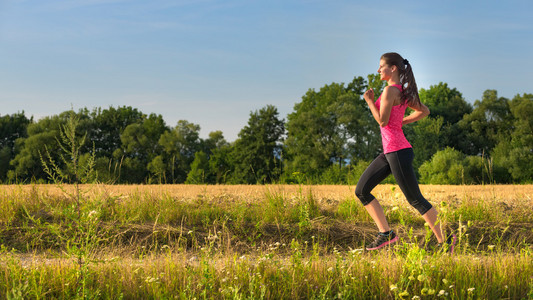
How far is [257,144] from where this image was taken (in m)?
45.1

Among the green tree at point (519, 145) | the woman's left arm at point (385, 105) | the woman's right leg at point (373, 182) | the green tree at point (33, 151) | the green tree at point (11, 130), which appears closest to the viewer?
the woman's left arm at point (385, 105)

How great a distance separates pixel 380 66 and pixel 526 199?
5.89 metres

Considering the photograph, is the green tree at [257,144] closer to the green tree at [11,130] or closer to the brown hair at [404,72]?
the green tree at [11,130]

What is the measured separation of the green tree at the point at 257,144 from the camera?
1718 inches

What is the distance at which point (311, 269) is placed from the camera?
14.0ft

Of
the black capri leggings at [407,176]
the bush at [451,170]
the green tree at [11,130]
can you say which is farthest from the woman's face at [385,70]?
the green tree at [11,130]

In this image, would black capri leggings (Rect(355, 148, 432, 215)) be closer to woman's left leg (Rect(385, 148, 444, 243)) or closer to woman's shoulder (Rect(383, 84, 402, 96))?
woman's left leg (Rect(385, 148, 444, 243))

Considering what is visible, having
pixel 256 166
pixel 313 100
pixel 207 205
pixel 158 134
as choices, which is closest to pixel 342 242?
pixel 207 205

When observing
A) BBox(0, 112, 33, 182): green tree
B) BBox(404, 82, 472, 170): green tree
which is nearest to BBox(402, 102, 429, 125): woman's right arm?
BBox(404, 82, 472, 170): green tree

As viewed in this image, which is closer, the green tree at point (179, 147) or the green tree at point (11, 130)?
the green tree at point (179, 147)

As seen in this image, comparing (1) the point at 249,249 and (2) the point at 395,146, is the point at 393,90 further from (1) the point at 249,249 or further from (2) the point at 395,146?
(1) the point at 249,249

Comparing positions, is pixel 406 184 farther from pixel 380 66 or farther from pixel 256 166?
pixel 256 166

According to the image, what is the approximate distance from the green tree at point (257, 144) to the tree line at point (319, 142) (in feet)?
0.34

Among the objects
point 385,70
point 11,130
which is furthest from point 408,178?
point 11,130
